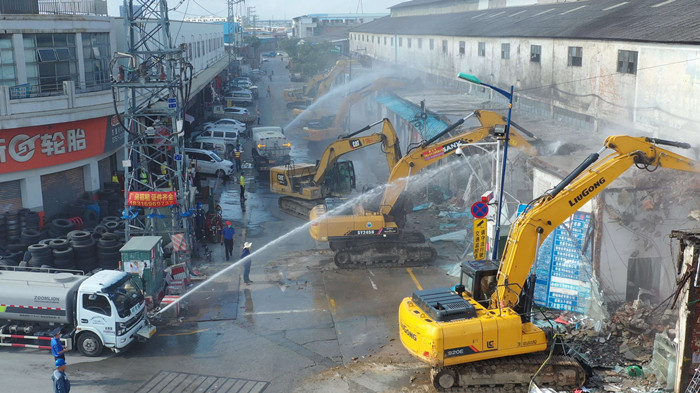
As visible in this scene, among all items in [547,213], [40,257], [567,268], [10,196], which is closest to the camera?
[547,213]

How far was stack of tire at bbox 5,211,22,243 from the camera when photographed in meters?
24.4

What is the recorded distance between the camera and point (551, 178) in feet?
67.5

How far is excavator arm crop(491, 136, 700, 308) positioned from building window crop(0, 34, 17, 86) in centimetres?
2045

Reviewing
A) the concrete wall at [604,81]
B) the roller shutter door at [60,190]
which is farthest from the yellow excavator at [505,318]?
the roller shutter door at [60,190]

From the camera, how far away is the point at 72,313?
1708 cm

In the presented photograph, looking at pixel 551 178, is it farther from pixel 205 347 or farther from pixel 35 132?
pixel 35 132

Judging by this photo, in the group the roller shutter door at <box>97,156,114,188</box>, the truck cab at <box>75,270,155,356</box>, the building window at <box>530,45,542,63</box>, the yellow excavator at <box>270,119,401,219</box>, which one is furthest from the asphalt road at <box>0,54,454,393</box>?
the building window at <box>530,45,542,63</box>

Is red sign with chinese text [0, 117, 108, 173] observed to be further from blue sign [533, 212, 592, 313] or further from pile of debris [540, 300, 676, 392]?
pile of debris [540, 300, 676, 392]

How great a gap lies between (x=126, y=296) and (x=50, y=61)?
1389cm

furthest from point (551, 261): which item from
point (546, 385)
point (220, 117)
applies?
point (220, 117)

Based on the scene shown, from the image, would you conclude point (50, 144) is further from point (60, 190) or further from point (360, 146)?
point (360, 146)

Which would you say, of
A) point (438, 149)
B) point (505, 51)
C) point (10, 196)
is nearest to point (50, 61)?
point (10, 196)

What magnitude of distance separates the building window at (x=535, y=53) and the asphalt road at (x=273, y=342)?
53.3 ft

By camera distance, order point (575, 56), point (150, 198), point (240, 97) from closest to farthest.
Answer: point (150, 198)
point (575, 56)
point (240, 97)
